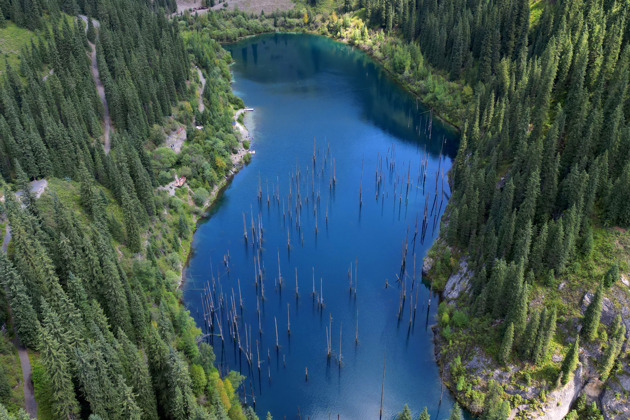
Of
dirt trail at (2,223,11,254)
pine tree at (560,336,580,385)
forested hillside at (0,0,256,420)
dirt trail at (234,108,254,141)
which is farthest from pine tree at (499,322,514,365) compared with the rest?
dirt trail at (234,108,254,141)

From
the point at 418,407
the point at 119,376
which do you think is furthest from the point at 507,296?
the point at 119,376

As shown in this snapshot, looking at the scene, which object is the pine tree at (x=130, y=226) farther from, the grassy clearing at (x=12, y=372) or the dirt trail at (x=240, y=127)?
the dirt trail at (x=240, y=127)

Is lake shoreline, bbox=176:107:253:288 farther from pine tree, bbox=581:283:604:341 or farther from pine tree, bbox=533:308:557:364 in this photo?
pine tree, bbox=581:283:604:341

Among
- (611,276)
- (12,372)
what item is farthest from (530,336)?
(12,372)

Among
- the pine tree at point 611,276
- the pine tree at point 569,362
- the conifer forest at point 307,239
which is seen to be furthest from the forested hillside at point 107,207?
the pine tree at point 611,276

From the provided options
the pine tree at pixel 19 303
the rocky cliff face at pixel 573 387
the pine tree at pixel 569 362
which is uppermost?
the pine tree at pixel 19 303
